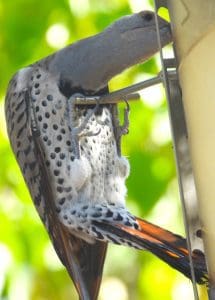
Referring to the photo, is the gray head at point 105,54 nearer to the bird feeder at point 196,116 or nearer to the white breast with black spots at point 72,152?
the white breast with black spots at point 72,152

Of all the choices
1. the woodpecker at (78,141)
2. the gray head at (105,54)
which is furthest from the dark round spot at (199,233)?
the gray head at (105,54)

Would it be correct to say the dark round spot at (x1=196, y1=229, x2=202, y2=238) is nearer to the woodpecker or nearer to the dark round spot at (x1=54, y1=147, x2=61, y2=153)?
the woodpecker

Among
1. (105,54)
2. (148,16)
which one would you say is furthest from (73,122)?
(148,16)

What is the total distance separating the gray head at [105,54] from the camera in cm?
308

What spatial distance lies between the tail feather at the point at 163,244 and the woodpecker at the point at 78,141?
11 cm

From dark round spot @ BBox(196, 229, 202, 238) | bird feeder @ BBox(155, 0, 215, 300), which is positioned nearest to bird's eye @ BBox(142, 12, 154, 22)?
bird feeder @ BBox(155, 0, 215, 300)

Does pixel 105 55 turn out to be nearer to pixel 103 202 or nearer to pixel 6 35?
pixel 103 202

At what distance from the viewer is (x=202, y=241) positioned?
250cm

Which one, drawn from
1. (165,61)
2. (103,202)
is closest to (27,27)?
(103,202)

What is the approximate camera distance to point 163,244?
8.96 ft

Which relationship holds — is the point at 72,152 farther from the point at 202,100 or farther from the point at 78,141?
the point at 202,100

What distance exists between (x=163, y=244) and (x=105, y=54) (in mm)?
635

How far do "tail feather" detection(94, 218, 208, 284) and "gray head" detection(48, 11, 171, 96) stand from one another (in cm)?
41

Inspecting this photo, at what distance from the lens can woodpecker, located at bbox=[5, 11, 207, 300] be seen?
10.2 ft
